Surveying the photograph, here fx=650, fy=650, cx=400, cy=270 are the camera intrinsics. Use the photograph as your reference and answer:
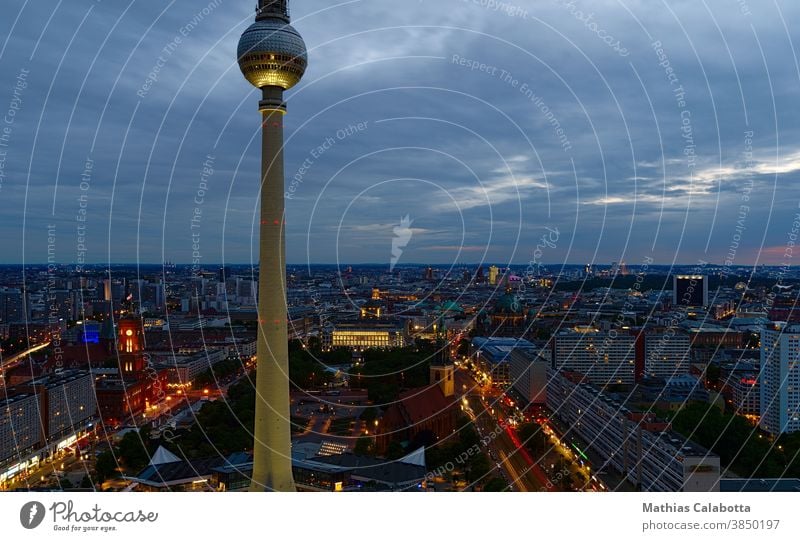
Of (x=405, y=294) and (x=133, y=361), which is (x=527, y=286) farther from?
(x=133, y=361)

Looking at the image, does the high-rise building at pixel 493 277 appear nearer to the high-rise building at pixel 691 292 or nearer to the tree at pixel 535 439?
the high-rise building at pixel 691 292

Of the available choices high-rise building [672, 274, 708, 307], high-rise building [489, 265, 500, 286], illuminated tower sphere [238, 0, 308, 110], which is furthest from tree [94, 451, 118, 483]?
high-rise building [489, 265, 500, 286]

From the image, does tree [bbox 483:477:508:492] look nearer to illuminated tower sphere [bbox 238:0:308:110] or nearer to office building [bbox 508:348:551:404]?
illuminated tower sphere [bbox 238:0:308:110]

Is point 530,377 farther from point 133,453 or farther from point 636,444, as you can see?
point 133,453

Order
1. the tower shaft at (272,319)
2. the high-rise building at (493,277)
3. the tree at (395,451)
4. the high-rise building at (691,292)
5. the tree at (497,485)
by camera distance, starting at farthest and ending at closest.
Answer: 1. the high-rise building at (493,277)
2. the high-rise building at (691,292)
3. the tree at (395,451)
4. the tree at (497,485)
5. the tower shaft at (272,319)

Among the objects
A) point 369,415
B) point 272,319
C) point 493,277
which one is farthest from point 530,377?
point 493,277

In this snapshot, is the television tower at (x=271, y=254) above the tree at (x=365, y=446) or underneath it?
above

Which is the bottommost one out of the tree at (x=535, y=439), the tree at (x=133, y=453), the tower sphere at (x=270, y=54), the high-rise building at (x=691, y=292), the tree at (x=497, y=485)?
the tree at (x=535, y=439)

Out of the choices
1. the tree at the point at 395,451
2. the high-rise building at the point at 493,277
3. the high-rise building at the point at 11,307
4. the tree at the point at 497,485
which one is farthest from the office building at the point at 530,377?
the high-rise building at the point at 493,277
